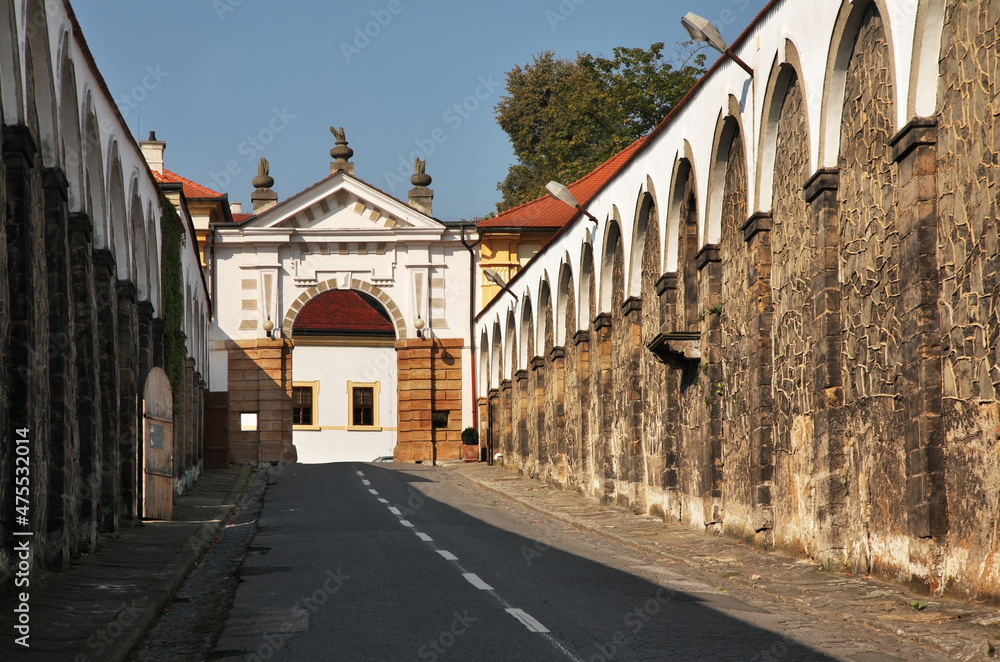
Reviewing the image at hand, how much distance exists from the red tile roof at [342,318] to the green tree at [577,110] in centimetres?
838

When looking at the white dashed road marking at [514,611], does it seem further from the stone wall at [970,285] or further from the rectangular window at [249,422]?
the rectangular window at [249,422]

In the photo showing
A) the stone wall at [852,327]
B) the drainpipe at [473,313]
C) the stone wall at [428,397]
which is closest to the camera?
the stone wall at [852,327]

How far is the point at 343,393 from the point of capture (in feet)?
185

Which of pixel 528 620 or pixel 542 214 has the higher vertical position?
pixel 542 214

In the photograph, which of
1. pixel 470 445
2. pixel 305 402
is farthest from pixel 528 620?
pixel 305 402

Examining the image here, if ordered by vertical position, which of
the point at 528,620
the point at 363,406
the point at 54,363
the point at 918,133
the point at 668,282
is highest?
the point at 918,133

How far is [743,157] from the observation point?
1723 centimetres

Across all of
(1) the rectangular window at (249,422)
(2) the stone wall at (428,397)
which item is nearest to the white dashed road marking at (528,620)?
(2) the stone wall at (428,397)

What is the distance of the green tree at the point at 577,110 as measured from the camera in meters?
50.2

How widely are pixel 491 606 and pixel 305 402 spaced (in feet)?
155

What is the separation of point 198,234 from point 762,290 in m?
34.1

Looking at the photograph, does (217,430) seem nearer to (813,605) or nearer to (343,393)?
(343,393)

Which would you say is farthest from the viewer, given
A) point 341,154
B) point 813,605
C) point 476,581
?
point 341,154

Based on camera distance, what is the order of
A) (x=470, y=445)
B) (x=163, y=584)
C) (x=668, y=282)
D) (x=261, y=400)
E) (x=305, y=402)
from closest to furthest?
(x=163, y=584), (x=668, y=282), (x=261, y=400), (x=470, y=445), (x=305, y=402)
